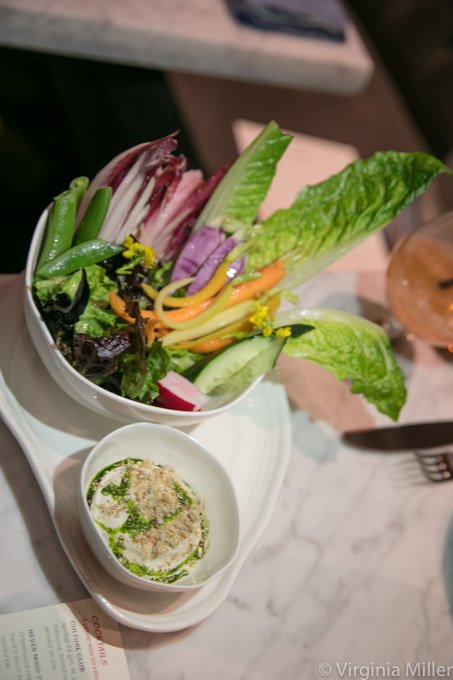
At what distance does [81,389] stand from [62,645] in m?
0.35

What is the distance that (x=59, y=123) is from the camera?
2.22 metres

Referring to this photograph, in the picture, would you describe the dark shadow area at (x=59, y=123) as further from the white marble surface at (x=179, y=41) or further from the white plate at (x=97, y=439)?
the white plate at (x=97, y=439)

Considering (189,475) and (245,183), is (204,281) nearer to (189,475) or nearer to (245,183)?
(245,183)

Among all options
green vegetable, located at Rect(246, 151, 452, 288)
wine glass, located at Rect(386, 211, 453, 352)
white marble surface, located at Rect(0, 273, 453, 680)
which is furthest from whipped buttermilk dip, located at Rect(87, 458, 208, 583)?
wine glass, located at Rect(386, 211, 453, 352)

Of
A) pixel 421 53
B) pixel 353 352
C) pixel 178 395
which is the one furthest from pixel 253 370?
pixel 421 53

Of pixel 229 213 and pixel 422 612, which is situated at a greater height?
pixel 229 213

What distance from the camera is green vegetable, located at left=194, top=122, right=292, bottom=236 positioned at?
1298 millimetres

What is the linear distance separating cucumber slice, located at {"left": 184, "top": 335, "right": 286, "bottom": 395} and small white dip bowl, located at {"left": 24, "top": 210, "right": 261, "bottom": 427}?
5cm

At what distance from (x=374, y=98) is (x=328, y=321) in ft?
6.76

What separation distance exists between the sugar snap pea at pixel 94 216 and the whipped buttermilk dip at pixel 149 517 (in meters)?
0.36

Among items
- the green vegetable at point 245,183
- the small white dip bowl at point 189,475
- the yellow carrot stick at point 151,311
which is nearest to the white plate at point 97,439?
the small white dip bowl at point 189,475

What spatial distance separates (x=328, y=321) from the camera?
1325 mm

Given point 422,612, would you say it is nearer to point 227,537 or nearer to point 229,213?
point 227,537

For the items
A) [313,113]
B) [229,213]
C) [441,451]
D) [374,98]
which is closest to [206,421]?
[229,213]
